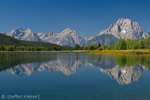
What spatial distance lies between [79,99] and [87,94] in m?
2.69

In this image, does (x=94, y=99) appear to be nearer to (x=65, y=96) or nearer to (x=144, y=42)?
(x=65, y=96)

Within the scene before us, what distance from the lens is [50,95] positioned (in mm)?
20703

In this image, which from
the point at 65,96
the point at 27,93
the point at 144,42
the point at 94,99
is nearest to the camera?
the point at 94,99

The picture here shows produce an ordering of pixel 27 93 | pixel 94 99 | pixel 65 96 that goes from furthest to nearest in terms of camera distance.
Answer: pixel 27 93
pixel 65 96
pixel 94 99

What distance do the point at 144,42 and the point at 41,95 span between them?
202730mm

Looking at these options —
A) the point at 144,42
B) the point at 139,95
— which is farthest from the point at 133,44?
the point at 139,95

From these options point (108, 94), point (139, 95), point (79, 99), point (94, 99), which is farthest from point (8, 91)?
point (139, 95)

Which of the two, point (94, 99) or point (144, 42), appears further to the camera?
point (144, 42)

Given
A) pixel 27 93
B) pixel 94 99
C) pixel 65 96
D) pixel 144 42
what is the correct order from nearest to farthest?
pixel 94 99, pixel 65 96, pixel 27 93, pixel 144 42

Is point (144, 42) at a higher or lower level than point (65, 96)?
higher

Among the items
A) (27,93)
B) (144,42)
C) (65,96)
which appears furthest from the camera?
(144,42)

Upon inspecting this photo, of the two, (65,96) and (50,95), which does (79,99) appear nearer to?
(65,96)

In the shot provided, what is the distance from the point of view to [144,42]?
637ft

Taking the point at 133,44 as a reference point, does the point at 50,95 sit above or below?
below
